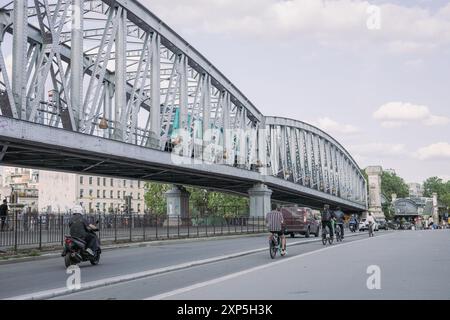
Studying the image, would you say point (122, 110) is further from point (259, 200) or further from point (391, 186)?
point (391, 186)

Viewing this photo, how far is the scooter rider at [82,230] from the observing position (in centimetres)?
1427

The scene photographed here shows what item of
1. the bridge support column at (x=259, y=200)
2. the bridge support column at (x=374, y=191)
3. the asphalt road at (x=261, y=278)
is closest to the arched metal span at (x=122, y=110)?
the bridge support column at (x=259, y=200)

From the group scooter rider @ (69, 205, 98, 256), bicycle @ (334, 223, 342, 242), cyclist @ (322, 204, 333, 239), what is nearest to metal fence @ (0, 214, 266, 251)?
scooter rider @ (69, 205, 98, 256)

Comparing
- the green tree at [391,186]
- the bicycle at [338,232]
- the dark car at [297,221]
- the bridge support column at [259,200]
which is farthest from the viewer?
the green tree at [391,186]

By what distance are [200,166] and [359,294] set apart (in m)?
26.7

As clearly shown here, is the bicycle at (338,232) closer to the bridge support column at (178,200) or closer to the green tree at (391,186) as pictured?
the bridge support column at (178,200)

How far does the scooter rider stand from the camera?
14266 mm

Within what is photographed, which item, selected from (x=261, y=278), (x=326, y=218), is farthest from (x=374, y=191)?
(x=261, y=278)

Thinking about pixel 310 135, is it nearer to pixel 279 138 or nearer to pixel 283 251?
pixel 279 138

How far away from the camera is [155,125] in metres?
30.2

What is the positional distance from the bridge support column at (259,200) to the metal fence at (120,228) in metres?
6.26

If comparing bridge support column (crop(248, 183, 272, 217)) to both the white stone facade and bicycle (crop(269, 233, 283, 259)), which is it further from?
the white stone facade

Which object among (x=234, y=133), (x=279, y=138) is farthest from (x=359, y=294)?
(x=279, y=138)

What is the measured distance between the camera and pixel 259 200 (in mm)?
48375
